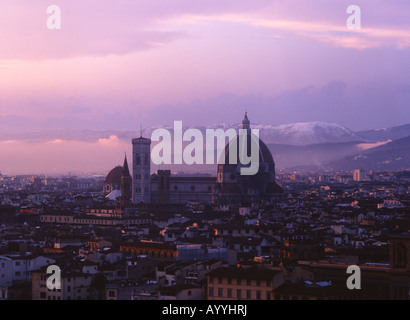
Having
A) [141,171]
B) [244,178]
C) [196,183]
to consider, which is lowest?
[196,183]

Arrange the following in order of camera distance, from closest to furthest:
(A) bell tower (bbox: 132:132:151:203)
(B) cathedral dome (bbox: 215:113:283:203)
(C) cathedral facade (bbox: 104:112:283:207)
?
(B) cathedral dome (bbox: 215:113:283:203) < (C) cathedral facade (bbox: 104:112:283:207) < (A) bell tower (bbox: 132:132:151:203)

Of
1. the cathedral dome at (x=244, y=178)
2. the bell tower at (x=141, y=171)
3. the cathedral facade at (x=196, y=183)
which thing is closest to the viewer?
the cathedral dome at (x=244, y=178)

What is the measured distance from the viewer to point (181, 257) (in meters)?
36.3

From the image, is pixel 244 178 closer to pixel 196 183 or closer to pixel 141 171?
pixel 196 183

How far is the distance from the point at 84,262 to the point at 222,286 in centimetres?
686

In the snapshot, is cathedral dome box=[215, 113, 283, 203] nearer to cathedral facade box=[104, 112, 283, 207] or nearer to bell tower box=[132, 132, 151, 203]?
cathedral facade box=[104, 112, 283, 207]

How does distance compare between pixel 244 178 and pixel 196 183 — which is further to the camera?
pixel 196 183

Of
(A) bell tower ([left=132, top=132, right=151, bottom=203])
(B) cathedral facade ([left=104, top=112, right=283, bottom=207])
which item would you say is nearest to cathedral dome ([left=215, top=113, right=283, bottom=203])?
(B) cathedral facade ([left=104, top=112, right=283, bottom=207])

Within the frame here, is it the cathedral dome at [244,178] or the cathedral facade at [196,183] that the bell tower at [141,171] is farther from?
the cathedral dome at [244,178]

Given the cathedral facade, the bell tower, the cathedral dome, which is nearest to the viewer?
the cathedral dome

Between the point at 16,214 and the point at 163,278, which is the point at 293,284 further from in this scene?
the point at 16,214

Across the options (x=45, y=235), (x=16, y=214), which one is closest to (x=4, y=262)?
(x=45, y=235)

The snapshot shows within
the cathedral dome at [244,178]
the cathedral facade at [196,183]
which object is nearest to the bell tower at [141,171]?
the cathedral facade at [196,183]

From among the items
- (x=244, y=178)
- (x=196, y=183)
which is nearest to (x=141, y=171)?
(x=196, y=183)
